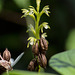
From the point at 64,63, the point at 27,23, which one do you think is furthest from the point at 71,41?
the point at 64,63

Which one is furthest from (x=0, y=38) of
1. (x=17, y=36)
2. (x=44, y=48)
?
(x=44, y=48)

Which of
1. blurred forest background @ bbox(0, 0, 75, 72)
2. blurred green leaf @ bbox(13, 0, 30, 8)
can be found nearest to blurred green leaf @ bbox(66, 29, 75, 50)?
blurred forest background @ bbox(0, 0, 75, 72)

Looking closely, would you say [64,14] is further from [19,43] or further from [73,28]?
[19,43]

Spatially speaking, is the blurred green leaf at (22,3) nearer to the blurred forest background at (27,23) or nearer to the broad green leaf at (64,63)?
the blurred forest background at (27,23)

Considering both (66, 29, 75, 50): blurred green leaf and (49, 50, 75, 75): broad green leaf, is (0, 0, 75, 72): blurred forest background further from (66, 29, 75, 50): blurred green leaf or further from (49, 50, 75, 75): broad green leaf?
(49, 50, 75, 75): broad green leaf

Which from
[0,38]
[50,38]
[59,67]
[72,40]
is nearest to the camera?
[59,67]

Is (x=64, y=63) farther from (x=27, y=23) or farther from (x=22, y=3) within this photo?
(x=27, y=23)
